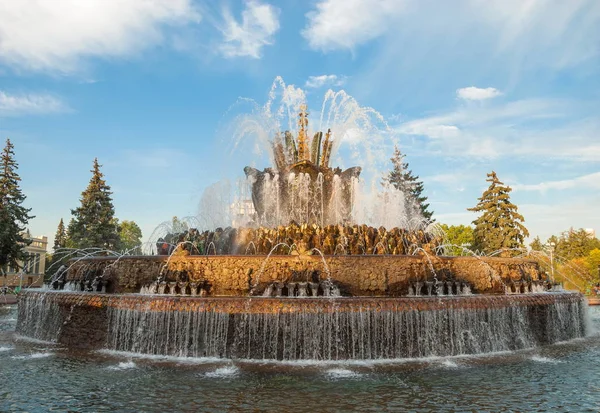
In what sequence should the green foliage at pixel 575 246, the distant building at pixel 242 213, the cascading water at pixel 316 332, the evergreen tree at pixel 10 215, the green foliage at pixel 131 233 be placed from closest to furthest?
the cascading water at pixel 316 332 → the distant building at pixel 242 213 → the evergreen tree at pixel 10 215 → the green foliage at pixel 575 246 → the green foliage at pixel 131 233

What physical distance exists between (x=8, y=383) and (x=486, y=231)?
47408 mm

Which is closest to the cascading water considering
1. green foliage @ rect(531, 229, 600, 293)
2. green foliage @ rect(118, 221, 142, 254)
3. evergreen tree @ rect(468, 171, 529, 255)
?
green foliage @ rect(531, 229, 600, 293)

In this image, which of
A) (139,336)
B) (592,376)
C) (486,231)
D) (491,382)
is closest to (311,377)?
(491,382)

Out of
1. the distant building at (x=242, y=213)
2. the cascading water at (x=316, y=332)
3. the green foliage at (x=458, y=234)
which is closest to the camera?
the cascading water at (x=316, y=332)

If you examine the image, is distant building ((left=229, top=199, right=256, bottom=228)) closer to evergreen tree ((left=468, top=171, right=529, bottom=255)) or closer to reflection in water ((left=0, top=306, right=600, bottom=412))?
reflection in water ((left=0, top=306, right=600, bottom=412))

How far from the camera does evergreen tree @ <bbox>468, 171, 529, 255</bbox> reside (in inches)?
1813

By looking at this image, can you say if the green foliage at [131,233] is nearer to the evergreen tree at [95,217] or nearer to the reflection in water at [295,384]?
the evergreen tree at [95,217]

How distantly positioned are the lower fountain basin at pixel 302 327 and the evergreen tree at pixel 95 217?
1568 inches

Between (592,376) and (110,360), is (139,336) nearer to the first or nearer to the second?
(110,360)

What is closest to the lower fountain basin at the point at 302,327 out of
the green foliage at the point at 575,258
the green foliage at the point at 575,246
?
the green foliage at the point at 575,258

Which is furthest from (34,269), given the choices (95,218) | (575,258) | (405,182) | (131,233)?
(575,258)

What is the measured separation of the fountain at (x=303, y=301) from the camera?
977 centimetres

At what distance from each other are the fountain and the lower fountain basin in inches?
1.0

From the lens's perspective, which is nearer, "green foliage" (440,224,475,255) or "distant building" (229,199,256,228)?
"distant building" (229,199,256,228)
